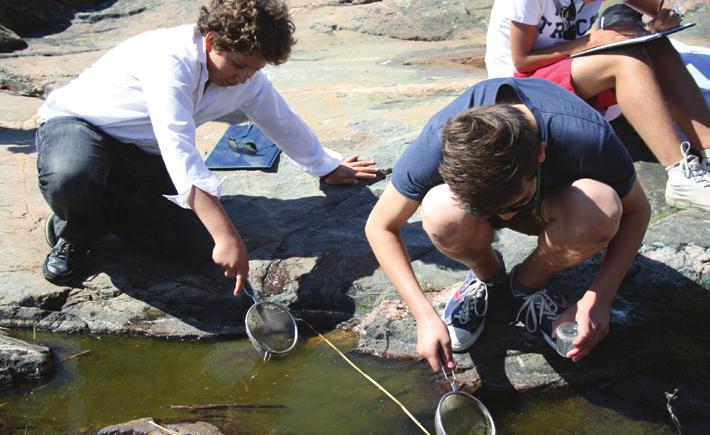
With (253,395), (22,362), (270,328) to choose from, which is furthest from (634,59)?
(22,362)

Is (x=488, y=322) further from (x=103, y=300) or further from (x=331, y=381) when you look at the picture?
(x=103, y=300)

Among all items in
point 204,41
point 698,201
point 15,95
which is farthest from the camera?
point 15,95

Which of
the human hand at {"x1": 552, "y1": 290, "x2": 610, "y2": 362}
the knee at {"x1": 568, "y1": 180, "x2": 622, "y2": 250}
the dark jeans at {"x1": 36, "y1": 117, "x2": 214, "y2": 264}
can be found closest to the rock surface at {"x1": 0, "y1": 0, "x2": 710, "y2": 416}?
the dark jeans at {"x1": 36, "y1": 117, "x2": 214, "y2": 264}

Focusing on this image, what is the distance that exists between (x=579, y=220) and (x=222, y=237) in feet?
3.60

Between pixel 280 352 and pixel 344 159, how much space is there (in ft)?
4.40

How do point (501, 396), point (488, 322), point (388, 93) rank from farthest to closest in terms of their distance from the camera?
point (388, 93), point (488, 322), point (501, 396)

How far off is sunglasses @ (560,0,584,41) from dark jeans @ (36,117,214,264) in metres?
1.72

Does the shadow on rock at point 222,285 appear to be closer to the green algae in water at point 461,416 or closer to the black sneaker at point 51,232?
the black sneaker at point 51,232

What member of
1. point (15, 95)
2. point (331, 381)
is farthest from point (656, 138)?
point (15, 95)

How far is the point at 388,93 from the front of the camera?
5055mm

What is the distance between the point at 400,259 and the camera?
237cm

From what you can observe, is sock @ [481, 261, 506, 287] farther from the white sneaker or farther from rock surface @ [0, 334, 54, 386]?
rock surface @ [0, 334, 54, 386]

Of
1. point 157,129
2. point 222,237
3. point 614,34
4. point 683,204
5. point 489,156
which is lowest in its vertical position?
point 683,204

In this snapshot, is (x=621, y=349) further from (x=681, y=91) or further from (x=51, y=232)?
(x=51, y=232)
